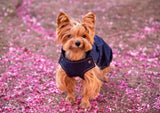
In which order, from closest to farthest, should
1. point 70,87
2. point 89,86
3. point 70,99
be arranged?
point 89,86 → point 70,87 → point 70,99

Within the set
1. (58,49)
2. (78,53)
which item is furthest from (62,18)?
(58,49)

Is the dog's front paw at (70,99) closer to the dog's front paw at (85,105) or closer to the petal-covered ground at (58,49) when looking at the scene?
the petal-covered ground at (58,49)

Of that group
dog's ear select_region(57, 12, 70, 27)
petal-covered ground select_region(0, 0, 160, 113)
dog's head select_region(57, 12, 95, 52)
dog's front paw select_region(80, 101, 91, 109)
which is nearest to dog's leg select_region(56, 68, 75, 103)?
petal-covered ground select_region(0, 0, 160, 113)

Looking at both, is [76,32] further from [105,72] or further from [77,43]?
[105,72]

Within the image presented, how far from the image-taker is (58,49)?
8.40 metres

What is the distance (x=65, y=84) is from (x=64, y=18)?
6.44 feet

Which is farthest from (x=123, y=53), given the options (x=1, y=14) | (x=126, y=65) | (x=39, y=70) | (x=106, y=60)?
(x=1, y=14)

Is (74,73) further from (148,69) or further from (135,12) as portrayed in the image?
(135,12)

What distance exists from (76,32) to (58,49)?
4498 millimetres

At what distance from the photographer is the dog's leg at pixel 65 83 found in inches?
188

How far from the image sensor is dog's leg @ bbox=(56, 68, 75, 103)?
4.77 meters

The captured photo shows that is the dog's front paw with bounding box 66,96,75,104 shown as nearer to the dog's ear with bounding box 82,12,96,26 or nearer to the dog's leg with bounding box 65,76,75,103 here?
the dog's leg with bounding box 65,76,75,103

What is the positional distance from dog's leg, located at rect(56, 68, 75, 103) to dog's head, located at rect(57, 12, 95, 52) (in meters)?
0.93

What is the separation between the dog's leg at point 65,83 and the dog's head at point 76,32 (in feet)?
3.05
